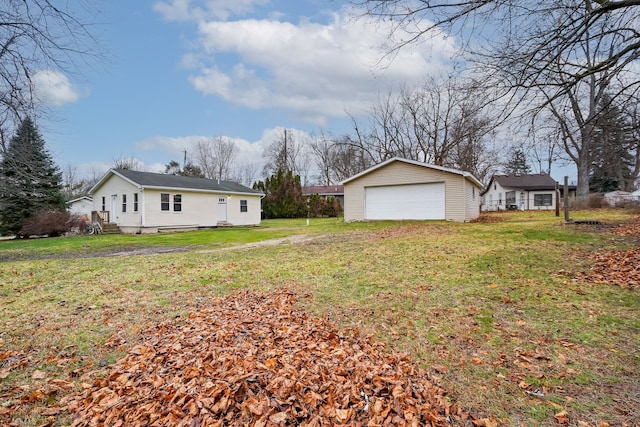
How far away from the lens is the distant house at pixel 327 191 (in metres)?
41.8

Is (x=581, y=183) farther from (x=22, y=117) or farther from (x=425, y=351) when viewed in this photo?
(x=22, y=117)

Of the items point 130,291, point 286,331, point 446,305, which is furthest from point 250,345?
point 130,291

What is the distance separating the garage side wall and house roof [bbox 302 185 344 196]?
22.9 m

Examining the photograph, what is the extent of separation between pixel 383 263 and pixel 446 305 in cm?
256

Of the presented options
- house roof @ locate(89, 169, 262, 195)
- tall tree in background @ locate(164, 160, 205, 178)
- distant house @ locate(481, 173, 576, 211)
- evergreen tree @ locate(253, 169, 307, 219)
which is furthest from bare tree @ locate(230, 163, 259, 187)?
distant house @ locate(481, 173, 576, 211)

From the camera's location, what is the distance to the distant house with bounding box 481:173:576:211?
35562 millimetres

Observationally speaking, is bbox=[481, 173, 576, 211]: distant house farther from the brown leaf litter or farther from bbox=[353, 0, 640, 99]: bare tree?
the brown leaf litter

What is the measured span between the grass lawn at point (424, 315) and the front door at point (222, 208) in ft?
44.6

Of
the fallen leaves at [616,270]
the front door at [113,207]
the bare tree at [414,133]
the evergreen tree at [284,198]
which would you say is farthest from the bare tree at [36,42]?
the evergreen tree at [284,198]

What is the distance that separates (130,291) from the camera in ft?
17.1

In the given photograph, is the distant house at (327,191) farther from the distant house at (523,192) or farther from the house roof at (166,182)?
the house roof at (166,182)

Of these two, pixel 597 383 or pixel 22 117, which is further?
pixel 22 117

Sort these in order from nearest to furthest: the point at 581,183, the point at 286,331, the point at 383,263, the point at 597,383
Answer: the point at 597,383
the point at 286,331
the point at 383,263
the point at 581,183

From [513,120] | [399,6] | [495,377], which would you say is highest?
[399,6]
